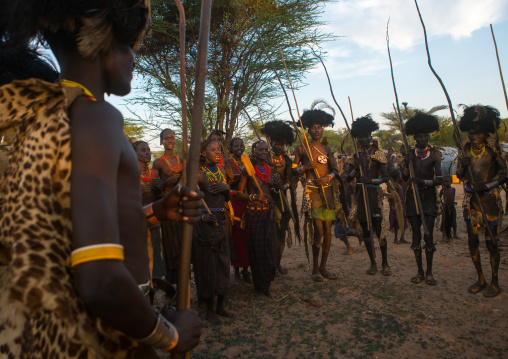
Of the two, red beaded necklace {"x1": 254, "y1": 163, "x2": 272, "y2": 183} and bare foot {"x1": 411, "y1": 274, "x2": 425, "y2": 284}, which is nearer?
bare foot {"x1": 411, "y1": 274, "x2": 425, "y2": 284}

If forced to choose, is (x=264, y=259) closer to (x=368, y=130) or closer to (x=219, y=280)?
(x=219, y=280)

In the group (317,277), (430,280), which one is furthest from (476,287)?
(317,277)

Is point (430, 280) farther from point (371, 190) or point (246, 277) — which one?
point (246, 277)

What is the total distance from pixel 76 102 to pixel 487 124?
5.28 meters

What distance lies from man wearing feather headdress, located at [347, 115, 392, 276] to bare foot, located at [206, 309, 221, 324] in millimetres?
2747

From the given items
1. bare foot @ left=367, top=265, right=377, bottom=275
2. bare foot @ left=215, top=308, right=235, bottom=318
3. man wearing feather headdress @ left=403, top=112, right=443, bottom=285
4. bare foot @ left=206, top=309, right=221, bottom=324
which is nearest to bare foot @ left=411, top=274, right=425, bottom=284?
man wearing feather headdress @ left=403, top=112, right=443, bottom=285

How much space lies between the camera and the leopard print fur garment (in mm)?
957

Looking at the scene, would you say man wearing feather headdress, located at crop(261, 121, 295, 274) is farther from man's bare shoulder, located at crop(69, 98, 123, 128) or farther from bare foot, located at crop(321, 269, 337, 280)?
man's bare shoulder, located at crop(69, 98, 123, 128)

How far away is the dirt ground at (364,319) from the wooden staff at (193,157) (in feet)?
7.64

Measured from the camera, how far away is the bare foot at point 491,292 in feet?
14.7

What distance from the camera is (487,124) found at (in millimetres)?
4801

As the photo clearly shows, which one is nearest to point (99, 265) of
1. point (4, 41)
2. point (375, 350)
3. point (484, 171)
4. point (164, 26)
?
point (4, 41)

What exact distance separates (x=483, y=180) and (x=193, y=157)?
15.8ft

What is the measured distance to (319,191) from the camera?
5.69 m
